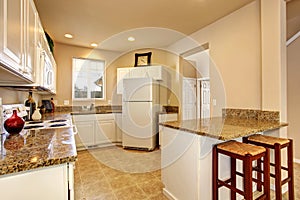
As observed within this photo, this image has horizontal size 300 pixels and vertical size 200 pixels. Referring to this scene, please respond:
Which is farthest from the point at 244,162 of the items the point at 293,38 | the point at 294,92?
the point at 293,38

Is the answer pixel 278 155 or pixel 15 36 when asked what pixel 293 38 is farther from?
pixel 15 36

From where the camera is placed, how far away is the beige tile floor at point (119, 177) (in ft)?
6.85

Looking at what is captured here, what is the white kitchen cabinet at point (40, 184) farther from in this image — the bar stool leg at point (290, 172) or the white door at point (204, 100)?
the white door at point (204, 100)

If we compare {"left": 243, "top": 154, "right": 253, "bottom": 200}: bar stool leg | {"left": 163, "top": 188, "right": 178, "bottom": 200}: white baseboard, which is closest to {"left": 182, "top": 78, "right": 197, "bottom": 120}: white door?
{"left": 163, "top": 188, "right": 178, "bottom": 200}: white baseboard

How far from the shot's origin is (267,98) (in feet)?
7.30

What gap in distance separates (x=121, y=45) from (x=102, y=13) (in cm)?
157

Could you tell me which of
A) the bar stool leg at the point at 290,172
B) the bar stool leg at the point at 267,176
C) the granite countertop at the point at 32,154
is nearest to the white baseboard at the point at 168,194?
the bar stool leg at the point at 267,176

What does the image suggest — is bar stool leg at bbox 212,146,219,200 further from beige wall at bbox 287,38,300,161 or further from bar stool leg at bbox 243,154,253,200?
A: beige wall at bbox 287,38,300,161

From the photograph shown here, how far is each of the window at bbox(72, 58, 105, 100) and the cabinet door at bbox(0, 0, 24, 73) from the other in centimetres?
331

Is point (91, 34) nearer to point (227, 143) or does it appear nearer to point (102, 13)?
point (102, 13)

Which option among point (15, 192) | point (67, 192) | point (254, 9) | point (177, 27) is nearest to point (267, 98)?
point (254, 9)

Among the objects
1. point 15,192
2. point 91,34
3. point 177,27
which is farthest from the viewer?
point 91,34

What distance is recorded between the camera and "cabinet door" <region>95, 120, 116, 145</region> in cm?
410

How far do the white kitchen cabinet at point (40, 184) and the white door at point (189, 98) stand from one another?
3549 mm
